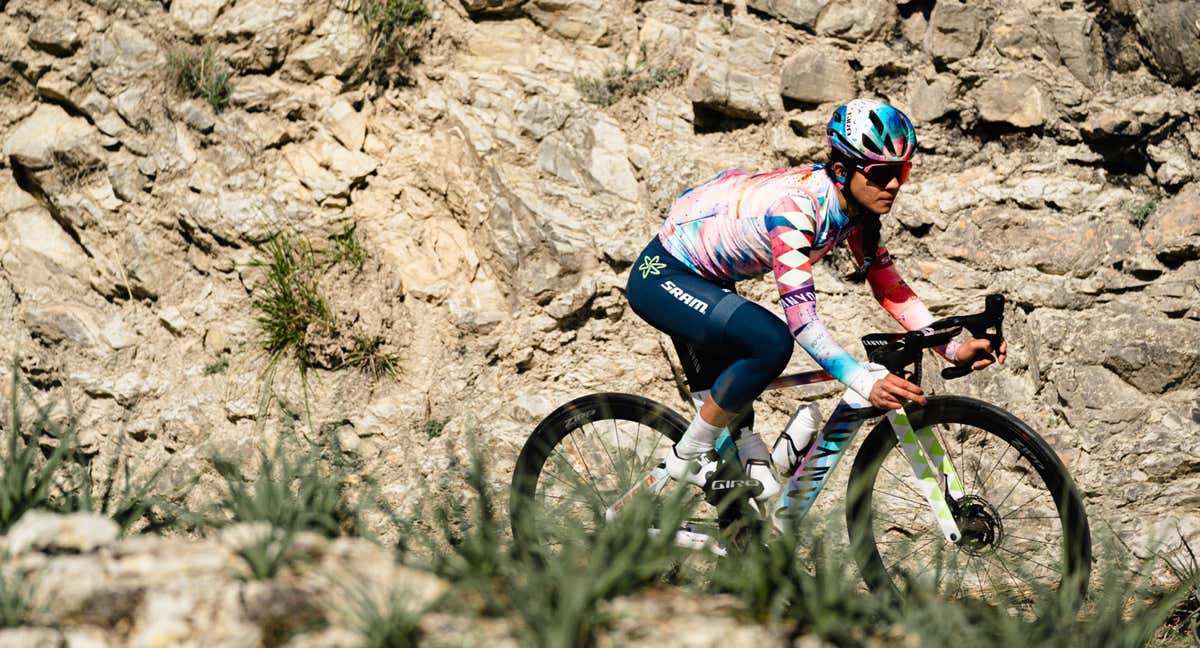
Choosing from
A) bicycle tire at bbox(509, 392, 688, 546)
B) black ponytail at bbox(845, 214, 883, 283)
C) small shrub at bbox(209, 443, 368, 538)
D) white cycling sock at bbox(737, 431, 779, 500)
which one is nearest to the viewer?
small shrub at bbox(209, 443, 368, 538)

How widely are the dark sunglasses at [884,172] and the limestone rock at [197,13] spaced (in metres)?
4.62

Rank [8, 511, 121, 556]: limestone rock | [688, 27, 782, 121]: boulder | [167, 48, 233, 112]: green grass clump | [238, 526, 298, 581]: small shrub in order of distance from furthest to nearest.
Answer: [167, 48, 233, 112]: green grass clump → [688, 27, 782, 121]: boulder → [8, 511, 121, 556]: limestone rock → [238, 526, 298, 581]: small shrub

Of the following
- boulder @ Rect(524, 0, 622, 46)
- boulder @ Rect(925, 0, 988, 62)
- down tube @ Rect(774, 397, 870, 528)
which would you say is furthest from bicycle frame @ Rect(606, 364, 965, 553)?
boulder @ Rect(524, 0, 622, 46)

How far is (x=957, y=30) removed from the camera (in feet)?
22.7

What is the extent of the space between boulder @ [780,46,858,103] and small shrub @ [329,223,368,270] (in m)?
→ 2.77

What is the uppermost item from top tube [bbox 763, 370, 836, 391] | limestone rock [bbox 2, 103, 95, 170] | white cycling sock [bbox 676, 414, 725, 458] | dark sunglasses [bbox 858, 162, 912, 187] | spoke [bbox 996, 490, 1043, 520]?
dark sunglasses [bbox 858, 162, 912, 187]

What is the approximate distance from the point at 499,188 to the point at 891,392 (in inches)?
130

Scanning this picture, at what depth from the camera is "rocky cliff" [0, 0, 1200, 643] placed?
21.3ft

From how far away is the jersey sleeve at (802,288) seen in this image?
14.5ft

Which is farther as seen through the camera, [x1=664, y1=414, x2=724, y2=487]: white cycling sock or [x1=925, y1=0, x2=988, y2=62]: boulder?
[x1=925, y1=0, x2=988, y2=62]: boulder

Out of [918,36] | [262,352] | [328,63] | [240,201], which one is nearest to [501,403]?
[262,352]

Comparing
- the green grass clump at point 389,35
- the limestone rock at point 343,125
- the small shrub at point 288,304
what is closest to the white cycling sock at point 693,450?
the small shrub at point 288,304

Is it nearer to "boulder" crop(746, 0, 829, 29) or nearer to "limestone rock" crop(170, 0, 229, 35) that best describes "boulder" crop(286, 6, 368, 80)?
"limestone rock" crop(170, 0, 229, 35)

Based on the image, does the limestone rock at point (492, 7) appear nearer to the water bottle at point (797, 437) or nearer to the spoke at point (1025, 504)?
the water bottle at point (797, 437)
